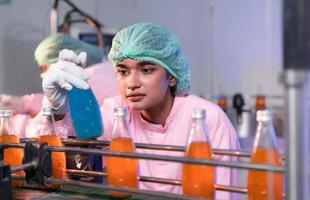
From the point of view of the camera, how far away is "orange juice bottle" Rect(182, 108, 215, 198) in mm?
633

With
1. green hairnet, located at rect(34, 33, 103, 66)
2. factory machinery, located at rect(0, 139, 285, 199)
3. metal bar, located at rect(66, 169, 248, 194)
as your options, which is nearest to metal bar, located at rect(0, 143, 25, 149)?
factory machinery, located at rect(0, 139, 285, 199)

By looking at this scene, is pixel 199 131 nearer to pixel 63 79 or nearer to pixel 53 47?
pixel 63 79

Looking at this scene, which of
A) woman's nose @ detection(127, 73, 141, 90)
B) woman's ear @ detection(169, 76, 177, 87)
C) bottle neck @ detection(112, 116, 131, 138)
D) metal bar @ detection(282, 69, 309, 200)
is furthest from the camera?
woman's ear @ detection(169, 76, 177, 87)

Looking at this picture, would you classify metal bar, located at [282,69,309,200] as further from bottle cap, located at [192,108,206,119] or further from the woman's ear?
the woman's ear

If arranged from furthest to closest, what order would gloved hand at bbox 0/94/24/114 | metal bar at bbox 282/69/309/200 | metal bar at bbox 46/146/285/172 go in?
gloved hand at bbox 0/94/24/114
metal bar at bbox 46/146/285/172
metal bar at bbox 282/69/309/200

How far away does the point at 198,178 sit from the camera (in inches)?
24.9

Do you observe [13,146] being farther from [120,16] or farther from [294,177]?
[120,16]

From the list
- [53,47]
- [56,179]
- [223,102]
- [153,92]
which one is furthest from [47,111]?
[223,102]

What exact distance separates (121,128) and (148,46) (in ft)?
1.02

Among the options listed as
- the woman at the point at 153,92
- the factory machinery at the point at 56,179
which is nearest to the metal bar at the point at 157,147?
the factory machinery at the point at 56,179

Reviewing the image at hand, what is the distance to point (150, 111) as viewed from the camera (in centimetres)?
111

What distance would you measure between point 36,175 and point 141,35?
417mm

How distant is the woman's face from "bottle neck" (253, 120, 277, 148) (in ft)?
1.31

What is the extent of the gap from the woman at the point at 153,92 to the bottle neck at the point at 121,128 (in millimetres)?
125
